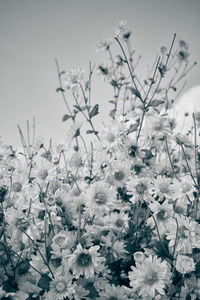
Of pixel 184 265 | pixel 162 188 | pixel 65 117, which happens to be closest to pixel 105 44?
pixel 65 117

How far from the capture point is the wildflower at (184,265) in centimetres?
106

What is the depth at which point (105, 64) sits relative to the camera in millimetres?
2418

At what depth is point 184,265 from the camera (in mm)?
1094

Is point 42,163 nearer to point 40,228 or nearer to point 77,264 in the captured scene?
point 40,228

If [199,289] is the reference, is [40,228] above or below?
above

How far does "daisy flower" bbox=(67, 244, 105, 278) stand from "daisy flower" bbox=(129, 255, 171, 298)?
0.16 metres

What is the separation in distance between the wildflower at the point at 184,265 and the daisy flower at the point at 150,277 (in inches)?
1.9

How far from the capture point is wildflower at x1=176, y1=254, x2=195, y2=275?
1.06m

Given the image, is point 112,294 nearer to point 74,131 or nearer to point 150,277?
point 150,277

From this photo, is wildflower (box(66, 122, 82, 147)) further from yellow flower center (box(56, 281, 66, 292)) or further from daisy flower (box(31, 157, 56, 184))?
yellow flower center (box(56, 281, 66, 292))

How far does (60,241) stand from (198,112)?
1.54m

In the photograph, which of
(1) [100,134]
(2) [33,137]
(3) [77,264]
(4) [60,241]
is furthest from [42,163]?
(3) [77,264]

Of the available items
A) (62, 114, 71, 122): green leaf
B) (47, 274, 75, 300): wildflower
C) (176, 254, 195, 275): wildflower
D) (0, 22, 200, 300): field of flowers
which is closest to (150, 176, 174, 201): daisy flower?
(0, 22, 200, 300): field of flowers

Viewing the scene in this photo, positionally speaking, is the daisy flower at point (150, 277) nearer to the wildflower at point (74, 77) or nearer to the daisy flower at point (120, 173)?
the daisy flower at point (120, 173)
